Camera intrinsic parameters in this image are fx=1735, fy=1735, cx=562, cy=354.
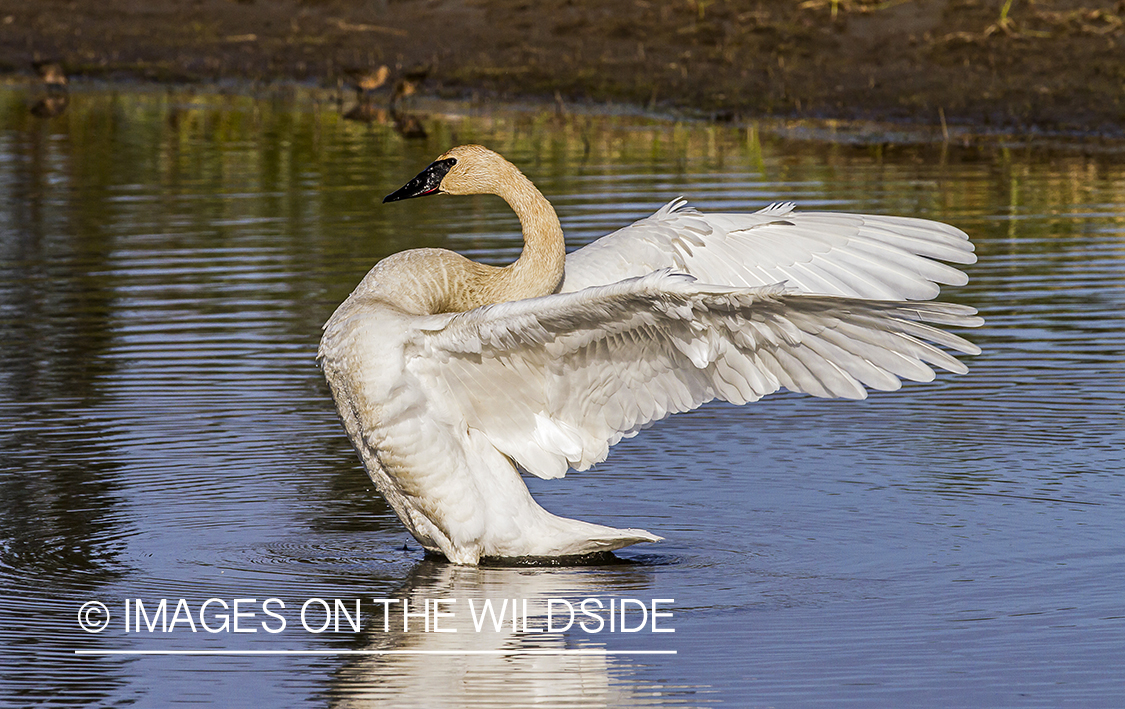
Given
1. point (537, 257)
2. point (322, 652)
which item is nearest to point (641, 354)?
point (537, 257)

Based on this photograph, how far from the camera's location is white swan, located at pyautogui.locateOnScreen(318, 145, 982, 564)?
235 inches

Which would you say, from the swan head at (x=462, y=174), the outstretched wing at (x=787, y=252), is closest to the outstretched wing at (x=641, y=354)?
the outstretched wing at (x=787, y=252)

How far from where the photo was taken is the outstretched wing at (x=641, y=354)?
5.62 metres

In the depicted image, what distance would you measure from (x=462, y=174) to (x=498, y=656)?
7.30 ft

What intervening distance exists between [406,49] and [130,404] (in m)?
16.8

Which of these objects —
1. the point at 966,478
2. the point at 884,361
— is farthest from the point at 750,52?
the point at 884,361

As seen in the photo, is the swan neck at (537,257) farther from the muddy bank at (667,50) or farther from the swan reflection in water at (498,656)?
the muddy bank at (667,50)

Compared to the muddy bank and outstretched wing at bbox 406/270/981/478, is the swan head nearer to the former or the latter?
outstretched wing at bbox 406/270/981/478

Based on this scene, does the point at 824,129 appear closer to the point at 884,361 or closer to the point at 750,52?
the point at 750,52

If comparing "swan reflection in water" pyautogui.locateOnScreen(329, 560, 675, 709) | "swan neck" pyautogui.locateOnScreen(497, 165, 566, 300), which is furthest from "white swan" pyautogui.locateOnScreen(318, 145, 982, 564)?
"swan reflection in water" pyautogui.locateOnScreen(329, 560, 675, 709)

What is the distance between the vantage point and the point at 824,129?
20.3m

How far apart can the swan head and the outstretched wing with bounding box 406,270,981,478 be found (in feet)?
2.62

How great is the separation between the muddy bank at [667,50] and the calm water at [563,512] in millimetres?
6136

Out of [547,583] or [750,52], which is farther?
[750,52]
